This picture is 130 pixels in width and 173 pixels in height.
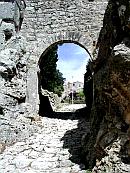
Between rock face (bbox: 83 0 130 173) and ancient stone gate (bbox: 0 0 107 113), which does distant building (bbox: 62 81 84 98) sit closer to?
ancient stone gate (bbox: 0 0 107 113)

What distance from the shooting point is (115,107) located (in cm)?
585

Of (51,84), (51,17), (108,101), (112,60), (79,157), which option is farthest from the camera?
(51,84)

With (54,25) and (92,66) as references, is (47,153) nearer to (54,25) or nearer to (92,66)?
(92,66)

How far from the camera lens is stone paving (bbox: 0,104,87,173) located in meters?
6.61

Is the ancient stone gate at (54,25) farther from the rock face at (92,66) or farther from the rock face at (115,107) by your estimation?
the rock face at (115,107)

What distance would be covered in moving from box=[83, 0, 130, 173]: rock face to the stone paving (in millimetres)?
512

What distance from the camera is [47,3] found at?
41.0 ft

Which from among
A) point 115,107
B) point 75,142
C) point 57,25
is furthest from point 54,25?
point 115,107

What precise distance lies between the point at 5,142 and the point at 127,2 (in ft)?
15.1

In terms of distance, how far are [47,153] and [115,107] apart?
7.77 ft

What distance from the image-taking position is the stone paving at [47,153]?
6609 mm

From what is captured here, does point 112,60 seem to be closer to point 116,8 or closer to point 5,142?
point 116,8

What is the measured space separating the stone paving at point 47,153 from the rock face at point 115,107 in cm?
51

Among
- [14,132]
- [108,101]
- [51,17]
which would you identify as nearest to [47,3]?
[51,17]
